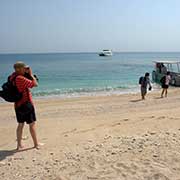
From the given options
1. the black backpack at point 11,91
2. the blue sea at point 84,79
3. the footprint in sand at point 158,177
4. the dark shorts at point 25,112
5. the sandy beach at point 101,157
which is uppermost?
the black backpack at point 11,91

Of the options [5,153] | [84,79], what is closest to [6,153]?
[5,153]

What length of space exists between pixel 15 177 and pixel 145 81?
601 inches

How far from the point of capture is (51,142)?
6715 millimetres

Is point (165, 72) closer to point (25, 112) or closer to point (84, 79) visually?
point (84, 79)

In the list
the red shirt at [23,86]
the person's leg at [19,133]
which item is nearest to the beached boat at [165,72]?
the person's leg at [19,133]

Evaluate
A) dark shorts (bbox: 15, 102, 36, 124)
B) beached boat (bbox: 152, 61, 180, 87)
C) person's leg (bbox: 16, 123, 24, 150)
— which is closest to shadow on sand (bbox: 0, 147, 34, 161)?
person's leg (bbox: 16, 123, 24, 150)

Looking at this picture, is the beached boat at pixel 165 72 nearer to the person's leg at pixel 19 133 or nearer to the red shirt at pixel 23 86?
the person's leg at pixel 19 133

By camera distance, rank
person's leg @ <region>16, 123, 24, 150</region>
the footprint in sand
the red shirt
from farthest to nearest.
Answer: person's leg @ <region>16, 123, 24, 150</region>
the red shirt
the footprint in sand

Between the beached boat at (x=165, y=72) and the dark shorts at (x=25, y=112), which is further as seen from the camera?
the beached boat at (x=165, y=72)

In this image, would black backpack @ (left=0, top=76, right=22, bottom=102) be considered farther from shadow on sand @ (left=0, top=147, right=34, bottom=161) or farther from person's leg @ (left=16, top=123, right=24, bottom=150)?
shadow on sand @ (left=0, top=147, right=34, bottom=161)

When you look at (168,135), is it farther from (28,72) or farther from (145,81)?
(145,81)

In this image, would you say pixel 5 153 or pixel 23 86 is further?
pixel 5 153

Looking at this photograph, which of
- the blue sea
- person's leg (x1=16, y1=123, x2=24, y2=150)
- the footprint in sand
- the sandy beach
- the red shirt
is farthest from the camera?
the blue sea

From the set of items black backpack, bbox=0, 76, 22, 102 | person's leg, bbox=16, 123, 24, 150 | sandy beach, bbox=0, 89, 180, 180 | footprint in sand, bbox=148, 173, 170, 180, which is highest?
black backpack, bbox=0, 76, 22, 102
